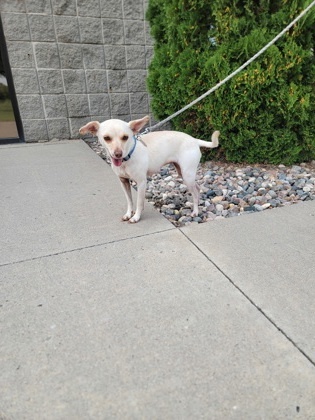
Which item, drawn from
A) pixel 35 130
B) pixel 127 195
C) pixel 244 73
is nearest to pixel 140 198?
pixel 127 195

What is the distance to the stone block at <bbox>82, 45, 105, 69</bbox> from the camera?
213 inches

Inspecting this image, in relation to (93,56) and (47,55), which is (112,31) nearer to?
(93,56)

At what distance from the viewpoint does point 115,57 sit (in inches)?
221

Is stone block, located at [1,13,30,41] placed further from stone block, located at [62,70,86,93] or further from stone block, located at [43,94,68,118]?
stone block, located at [43,94,68,118]

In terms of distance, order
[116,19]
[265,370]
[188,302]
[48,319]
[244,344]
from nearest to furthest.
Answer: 1. [265,370]
2. [244,344]
3. [48,319]
4. [188,302]
5. [116,19]

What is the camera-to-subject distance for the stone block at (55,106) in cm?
545

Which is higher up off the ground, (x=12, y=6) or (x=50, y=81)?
(x=12, y=6)

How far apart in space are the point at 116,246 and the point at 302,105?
113 inches

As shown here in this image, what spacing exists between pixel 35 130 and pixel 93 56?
1669mm

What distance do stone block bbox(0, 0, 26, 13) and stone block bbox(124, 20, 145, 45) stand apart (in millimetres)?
1698

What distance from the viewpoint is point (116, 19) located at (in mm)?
5422

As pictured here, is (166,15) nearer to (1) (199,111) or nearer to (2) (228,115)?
(1) (199,111)

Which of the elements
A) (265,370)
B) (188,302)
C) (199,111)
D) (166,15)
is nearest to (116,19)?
(166,15)

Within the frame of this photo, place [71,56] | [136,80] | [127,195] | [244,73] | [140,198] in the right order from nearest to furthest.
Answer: [140,198] → [127,195] → [244,73] → [71,56] → [136,80]
